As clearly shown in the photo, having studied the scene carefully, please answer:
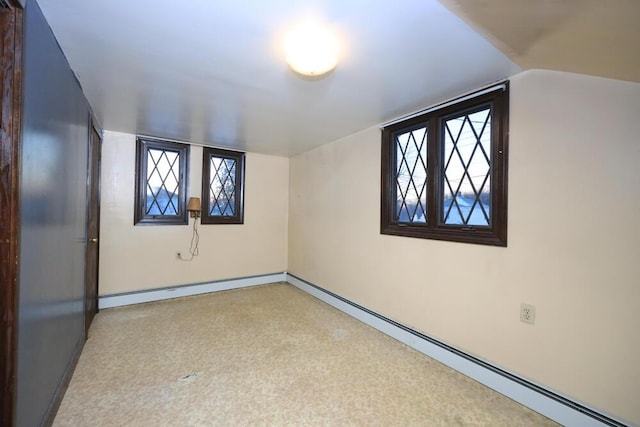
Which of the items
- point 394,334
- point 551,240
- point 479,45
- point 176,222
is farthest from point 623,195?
point 176,222

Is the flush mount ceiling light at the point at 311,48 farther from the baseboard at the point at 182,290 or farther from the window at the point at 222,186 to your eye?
the baseboard at the point at 182,290

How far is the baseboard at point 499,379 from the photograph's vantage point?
60.4 inches

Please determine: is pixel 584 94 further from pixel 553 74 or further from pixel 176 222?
pixel 176 222

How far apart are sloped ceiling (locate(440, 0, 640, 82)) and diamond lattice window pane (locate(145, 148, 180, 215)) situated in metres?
3.62

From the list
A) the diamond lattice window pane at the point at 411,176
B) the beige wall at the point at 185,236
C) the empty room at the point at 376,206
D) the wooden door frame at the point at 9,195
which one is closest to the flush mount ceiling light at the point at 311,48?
the empty room at the point at 376,206

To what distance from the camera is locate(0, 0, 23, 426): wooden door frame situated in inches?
40.4

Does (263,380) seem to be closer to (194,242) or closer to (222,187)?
(194,242)

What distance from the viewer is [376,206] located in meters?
2.96

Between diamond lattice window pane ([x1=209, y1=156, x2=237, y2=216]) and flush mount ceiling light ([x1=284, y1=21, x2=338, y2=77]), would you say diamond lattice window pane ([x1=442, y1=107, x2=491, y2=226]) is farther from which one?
diamond lattice window pane ([x1=209, y1=156, x2=237, y2=216])

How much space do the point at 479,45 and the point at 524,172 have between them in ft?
2.75

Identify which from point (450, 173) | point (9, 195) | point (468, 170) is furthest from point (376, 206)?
point (9, 195)

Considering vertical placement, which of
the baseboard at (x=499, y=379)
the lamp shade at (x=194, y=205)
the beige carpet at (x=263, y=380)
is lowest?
the beige carpet at (x=263, y=380)

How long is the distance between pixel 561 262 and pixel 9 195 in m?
2.67

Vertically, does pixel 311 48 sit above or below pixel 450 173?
above
